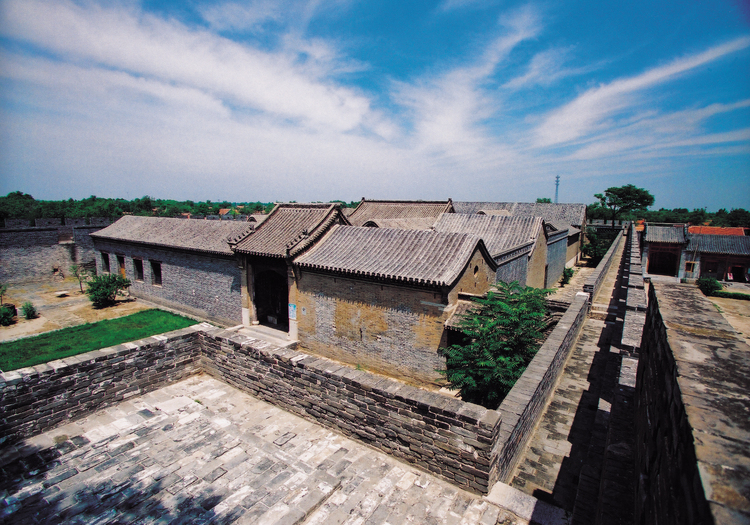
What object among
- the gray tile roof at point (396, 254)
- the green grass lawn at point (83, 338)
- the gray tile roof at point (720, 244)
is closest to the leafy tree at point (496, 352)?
the gray tile roof at point (396, 254)

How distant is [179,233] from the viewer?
1955 centimetres

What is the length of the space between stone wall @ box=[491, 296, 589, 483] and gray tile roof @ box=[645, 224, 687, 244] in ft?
123

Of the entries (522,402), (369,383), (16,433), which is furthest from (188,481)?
(522,402)

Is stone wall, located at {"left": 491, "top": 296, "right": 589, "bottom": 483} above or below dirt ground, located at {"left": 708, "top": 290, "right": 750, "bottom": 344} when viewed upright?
above

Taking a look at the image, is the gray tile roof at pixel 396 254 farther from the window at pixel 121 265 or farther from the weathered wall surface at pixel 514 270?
the window at pixel 121 265

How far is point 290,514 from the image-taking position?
→ 12.2 feet

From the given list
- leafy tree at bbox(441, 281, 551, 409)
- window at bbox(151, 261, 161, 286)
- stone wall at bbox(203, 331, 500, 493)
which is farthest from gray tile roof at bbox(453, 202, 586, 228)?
stone wall at bbox(203, 331, 500, 493)

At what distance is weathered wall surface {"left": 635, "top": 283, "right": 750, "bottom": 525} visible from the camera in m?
1.39

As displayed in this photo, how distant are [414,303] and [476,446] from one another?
6.37 meters

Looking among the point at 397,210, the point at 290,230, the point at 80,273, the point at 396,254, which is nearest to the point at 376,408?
the point at 396,254

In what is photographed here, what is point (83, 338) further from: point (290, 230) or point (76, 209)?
point (76, 209)

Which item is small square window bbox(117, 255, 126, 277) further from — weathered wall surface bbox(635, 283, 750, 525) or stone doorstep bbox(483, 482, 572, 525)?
weathered wall surface bbox(635, 283, 750, 525)

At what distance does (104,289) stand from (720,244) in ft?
159

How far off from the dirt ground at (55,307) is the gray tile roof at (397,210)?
13911mm
